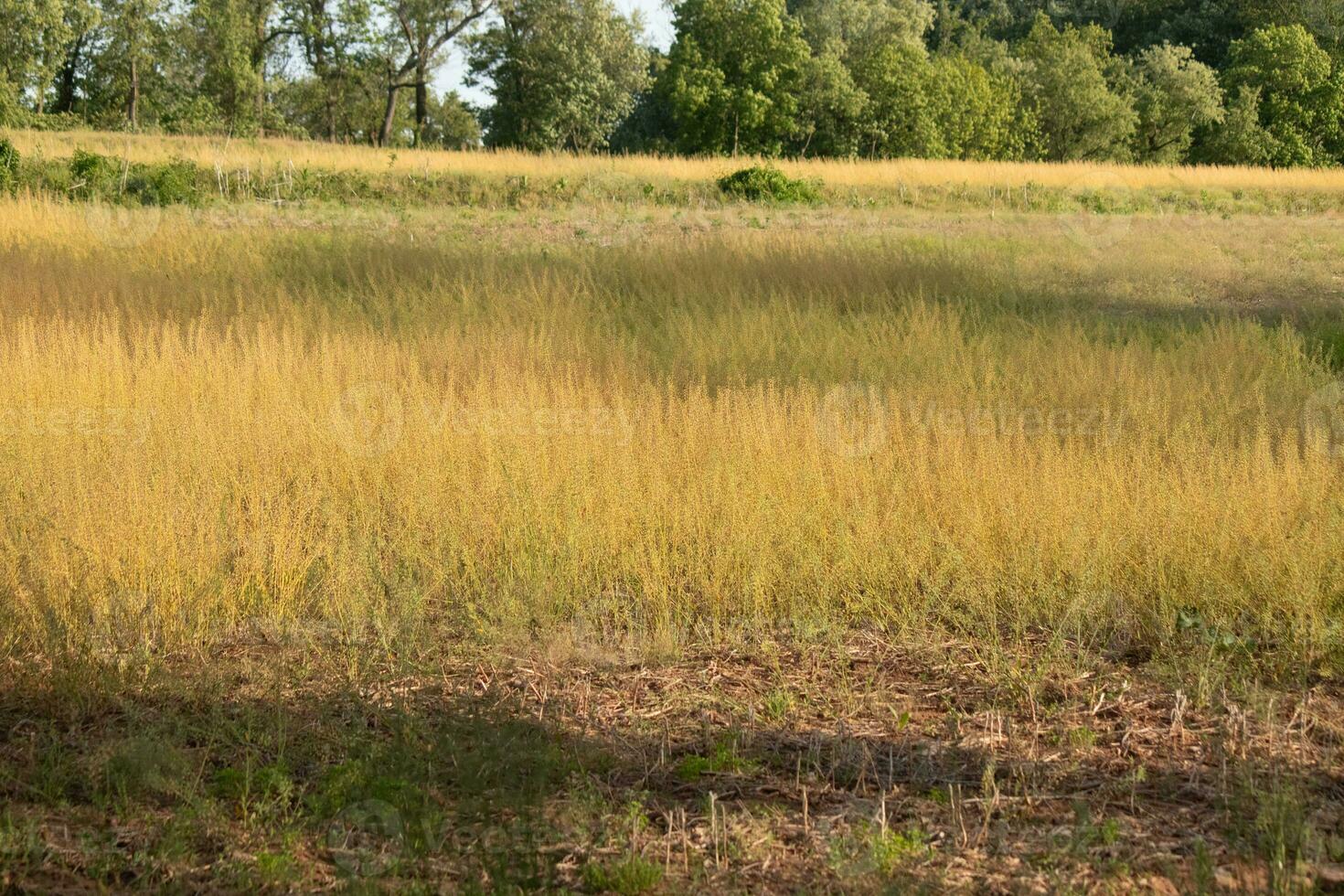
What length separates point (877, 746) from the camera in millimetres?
3668

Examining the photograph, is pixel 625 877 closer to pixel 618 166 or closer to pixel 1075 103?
pixel 618 166

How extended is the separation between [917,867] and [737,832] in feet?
1.57

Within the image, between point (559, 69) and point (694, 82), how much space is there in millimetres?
5438

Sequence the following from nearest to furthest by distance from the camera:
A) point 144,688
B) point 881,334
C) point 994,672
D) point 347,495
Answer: point 144,688 < point 994,672 < point 347,495 < point 881,334

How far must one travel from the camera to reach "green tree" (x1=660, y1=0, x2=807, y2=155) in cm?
4475

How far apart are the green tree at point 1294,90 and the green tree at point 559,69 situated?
92.5ft

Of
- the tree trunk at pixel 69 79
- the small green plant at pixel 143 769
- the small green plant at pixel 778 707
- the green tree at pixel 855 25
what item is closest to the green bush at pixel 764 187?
the small green plant at pixel 778 707

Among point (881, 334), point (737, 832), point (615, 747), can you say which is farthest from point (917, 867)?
point (881, 334)

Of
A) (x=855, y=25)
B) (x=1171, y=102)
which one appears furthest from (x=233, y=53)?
(x=1171, y=102)

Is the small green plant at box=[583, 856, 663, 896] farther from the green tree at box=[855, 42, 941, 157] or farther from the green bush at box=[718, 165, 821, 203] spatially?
the green tree at box=[855, 42, 941, 157]

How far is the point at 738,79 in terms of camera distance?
1813 inches

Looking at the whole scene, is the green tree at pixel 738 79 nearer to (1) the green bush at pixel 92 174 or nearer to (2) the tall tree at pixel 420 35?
(2) the tall tree at pixel 420 35

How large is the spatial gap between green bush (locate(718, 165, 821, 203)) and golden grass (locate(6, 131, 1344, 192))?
1284 mm

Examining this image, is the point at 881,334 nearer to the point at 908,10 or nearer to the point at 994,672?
the point at 994,672
